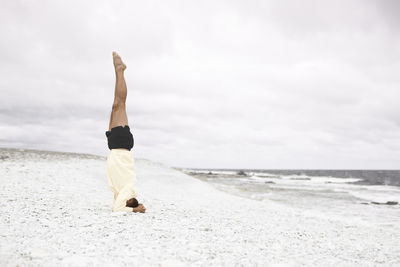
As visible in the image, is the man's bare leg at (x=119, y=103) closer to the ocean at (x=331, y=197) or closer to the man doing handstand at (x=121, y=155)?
the man doing handstand at (x=121, y=155)

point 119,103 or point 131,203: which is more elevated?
point 119,103

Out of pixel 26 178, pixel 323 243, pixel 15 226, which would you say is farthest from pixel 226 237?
pixel 26 178

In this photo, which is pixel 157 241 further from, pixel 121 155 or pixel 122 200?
pixel 121 155

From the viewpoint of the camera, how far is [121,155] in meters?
8.65

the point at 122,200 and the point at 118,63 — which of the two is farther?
the point at 118,63

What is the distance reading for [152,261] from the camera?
5.05 m

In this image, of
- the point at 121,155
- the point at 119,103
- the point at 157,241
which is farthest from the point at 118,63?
the point at 157,241

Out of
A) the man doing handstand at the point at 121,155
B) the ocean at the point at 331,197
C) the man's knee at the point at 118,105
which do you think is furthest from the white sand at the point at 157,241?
Answer: the ocean at the point at 331,197

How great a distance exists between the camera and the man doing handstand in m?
8.47

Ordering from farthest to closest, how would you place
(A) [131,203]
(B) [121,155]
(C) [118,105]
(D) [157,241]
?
1. (C) [118,105]
2. (B) [121,155]
3. (A) [131,203]
4. (D) [157,241]

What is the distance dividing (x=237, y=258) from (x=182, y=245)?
1.14 m

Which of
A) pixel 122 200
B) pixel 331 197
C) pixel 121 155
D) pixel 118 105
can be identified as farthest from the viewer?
pixel 331 197

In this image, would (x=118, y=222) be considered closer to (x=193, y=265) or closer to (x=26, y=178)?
(x=193, y=265)

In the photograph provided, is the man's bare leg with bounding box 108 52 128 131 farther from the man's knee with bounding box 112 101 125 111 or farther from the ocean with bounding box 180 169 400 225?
the ocean with bounding box 180 169 400 225
